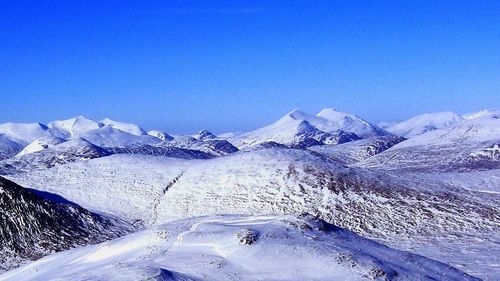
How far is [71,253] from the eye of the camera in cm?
4031

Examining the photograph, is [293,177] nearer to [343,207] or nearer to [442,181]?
[343,207]

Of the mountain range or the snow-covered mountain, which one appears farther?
the snow-covered mountain

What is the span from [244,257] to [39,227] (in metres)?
39.3

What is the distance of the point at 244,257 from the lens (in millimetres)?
30844

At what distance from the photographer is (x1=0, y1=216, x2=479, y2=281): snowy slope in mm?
28922

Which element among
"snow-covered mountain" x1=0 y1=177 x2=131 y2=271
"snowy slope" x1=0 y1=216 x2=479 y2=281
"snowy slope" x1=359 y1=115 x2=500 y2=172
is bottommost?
"snow-covered mountain" x1=0 y1=177 x2=131 y2=271

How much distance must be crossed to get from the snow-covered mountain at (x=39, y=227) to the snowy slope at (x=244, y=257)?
2063cm

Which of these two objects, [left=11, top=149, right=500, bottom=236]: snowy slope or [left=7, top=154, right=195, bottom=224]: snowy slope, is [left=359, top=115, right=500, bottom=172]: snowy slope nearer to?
[left=11, top=149, right=500, bottom=236]: snowy slope

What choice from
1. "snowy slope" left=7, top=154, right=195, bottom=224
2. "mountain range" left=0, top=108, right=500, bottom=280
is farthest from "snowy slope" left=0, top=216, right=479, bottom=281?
"snowy slope" left=7, top=154, right=195, bottom=224

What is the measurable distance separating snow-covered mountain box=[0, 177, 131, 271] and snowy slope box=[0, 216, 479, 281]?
67.7 feet

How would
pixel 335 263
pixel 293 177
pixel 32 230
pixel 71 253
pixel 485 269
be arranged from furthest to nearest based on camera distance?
pixel 293 177 < pixel 32 230 < pixel 485 269 < pixel 71 253 < pixel 335 263

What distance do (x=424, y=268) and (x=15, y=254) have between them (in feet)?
134

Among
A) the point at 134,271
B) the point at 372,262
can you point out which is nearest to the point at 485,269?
the point at 372,262

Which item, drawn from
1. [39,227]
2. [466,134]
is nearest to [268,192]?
[39,227]
